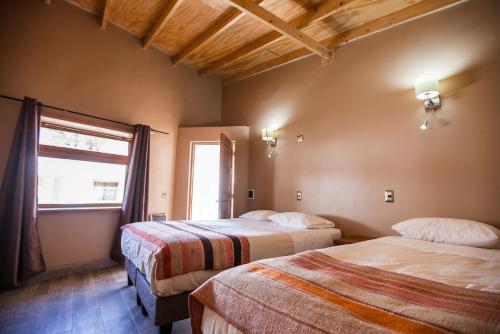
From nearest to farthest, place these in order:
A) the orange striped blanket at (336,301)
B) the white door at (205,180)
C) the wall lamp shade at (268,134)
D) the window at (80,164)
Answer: the orange striped blanket at (336,301), the window at (80,164), the wall lamp shade at (268,134), the white door at (205,180)

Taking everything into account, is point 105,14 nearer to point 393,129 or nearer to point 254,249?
point 254,249

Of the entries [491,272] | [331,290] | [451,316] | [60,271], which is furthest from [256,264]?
[60,271]

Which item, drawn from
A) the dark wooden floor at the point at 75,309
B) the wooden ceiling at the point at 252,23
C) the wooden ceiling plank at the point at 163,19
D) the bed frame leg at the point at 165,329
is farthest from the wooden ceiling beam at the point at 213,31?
the dark wooden floor at the point at 75,309

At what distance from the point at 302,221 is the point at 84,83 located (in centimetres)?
338

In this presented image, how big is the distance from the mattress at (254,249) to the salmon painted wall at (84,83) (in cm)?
117

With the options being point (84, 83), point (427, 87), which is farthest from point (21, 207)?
point (427, 87)

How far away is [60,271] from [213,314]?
2.88m

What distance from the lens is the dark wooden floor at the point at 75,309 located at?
192cm

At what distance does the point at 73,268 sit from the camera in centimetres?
311

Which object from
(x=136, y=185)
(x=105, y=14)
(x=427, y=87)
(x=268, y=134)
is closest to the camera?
(x=427, y=87)

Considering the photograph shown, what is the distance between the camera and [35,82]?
296cm

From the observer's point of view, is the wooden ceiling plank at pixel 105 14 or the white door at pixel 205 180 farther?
the white door at pixel 205 180

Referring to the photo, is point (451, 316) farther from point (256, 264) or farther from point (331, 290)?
point (256, 264)

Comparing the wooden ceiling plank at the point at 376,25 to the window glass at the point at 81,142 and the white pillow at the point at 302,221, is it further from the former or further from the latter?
the window glass at the point at 81,142
